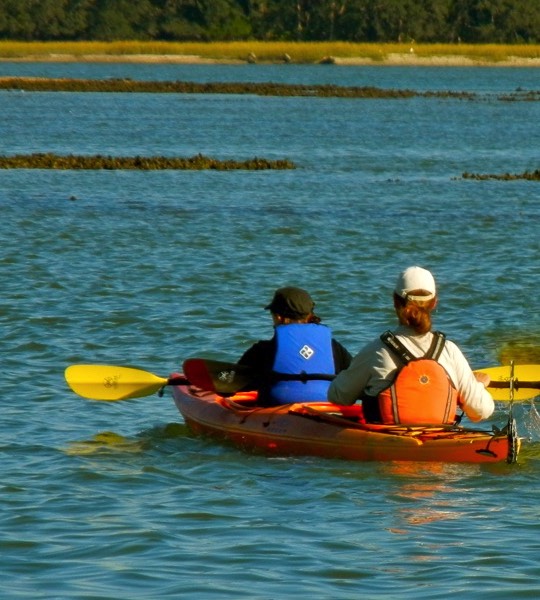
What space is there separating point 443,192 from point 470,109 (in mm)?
38264

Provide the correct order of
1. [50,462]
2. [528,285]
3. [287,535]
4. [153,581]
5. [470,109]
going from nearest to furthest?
[153,581], [287,535], [50,462], [528,285], [470,109]

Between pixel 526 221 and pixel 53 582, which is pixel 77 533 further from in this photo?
pixel 526 221

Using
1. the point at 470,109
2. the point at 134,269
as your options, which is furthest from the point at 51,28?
the point at 134,269

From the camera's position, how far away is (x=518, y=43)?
138125 mm

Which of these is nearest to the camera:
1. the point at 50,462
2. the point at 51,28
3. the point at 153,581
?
the point at 153,581

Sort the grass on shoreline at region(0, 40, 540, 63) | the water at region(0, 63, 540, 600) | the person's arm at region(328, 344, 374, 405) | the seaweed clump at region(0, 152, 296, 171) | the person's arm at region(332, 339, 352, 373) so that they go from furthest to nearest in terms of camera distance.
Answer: the grass on shoreline at region(0, 40, 540, 63)
the seaweed clump at region(0, 152, 296, 171)
the person's arm at region(332, 339, 352, 373)
the person's arm at region(328, 344, 374, 405)
the water at region(0, 63, 540, 600)

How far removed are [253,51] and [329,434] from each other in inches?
4330

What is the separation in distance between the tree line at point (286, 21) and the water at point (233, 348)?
3659 inches

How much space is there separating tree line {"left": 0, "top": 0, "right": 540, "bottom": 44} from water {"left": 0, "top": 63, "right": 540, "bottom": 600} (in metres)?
92.9

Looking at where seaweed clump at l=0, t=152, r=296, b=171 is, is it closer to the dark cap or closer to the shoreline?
the dark cap

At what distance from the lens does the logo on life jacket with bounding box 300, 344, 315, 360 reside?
11.3 m

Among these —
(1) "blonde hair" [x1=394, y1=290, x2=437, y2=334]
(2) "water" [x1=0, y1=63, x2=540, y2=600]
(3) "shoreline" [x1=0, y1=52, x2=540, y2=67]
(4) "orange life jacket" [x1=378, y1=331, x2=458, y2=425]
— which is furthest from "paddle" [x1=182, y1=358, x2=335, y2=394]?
(3) "shoreline" [x1=0, y1=52, x2=540, y2=67]

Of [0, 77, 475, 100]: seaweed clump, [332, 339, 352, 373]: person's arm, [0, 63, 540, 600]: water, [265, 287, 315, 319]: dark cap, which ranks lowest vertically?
[0, 77, 475, 100]: seaweed clump

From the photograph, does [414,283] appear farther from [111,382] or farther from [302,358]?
[111,382]
